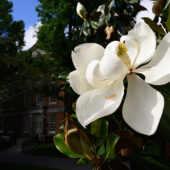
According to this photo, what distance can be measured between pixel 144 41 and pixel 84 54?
8 centimetres

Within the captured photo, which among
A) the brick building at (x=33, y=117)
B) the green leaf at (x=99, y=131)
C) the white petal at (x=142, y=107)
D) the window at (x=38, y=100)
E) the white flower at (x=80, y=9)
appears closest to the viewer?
the white petal at (x=142, y=107)

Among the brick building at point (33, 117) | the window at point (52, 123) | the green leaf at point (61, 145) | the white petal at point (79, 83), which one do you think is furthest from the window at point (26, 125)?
the white petal at point (79, 83)

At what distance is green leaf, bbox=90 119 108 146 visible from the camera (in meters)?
0.35

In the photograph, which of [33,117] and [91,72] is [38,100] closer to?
[33,117]

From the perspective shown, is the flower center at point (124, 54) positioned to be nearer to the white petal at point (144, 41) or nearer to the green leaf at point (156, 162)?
the white petal at point (144, 41)

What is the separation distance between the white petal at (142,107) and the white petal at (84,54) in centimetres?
6

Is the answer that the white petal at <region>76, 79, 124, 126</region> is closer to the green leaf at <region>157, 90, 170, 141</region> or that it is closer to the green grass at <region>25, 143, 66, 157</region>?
the green leaf at <region>157, 90, 170, 141</region>

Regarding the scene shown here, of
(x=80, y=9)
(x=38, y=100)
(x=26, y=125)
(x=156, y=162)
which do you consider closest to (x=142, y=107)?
(x=156, y=162)

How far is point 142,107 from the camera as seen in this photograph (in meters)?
0.27

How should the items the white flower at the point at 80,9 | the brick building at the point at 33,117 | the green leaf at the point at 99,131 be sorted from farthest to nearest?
the brick building at the point at 33,117 → the white flower at the point at 80,9 → the green leaf at the point at 99,131

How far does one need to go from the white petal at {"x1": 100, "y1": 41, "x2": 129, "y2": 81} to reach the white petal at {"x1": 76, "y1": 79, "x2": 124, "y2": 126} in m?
0.02

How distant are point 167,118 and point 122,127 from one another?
10 cm

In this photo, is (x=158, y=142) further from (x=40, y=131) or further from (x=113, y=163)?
(x=40, y=131)

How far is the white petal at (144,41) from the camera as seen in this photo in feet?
0.95
